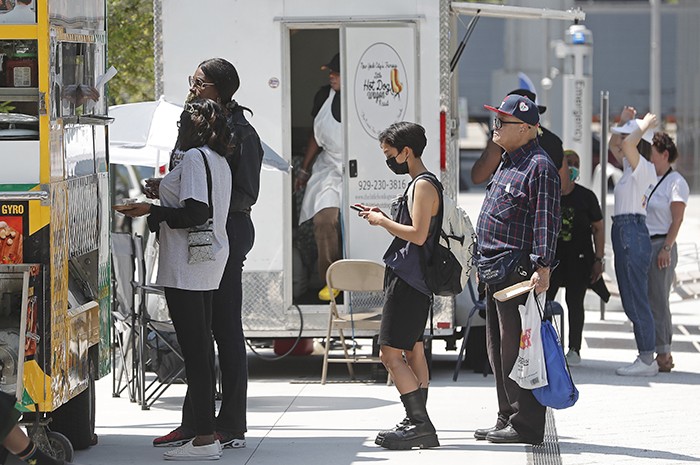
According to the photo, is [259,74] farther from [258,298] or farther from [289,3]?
[258,298]

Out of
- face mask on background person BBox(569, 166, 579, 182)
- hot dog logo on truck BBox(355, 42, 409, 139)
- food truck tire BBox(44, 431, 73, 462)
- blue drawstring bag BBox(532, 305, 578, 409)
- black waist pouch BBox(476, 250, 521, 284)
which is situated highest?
hot dog logo on truck BBox(355, 42, 409, 139)

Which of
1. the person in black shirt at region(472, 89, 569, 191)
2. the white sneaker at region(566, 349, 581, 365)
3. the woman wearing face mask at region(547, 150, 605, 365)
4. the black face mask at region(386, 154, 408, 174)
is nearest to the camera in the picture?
the black face mask at region(386, 154, 408, 174)

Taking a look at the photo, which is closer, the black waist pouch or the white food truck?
the black waist pouch

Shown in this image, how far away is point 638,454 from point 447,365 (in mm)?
3386

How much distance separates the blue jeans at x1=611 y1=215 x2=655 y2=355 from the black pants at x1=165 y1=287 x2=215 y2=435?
13.6 ft

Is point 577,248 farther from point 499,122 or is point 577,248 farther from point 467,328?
point 499,122

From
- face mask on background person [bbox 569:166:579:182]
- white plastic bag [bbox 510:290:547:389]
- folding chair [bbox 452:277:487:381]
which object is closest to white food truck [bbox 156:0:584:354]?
folding chair [bbox 452:277:487:381]

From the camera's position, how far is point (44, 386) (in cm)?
599

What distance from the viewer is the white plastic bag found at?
6891 millimetres

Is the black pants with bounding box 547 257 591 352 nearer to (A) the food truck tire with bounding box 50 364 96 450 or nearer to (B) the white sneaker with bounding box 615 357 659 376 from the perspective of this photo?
(B) the white sneaker with bounding box 615 357 659 376

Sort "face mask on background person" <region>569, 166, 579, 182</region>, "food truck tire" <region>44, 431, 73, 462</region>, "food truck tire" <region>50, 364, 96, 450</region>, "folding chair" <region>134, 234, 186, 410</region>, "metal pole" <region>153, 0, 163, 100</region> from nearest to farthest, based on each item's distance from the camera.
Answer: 1. "food truck tire" <region>44, 431, 73, 462</region>
2. "food truck tire" <region>50, 364, 96, 450</region>
3. "folding chair" <region>134, 234, 186, 410</region>
4. "metal pole" <region>153, 0, 163, 100</region>
5. "face mask on background person" <region>569, 166, 579, 182</region>

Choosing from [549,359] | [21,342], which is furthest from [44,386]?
[549,359]

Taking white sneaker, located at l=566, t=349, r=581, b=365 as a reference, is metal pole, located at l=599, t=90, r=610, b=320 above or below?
above

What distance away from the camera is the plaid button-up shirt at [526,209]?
6.88 meters
